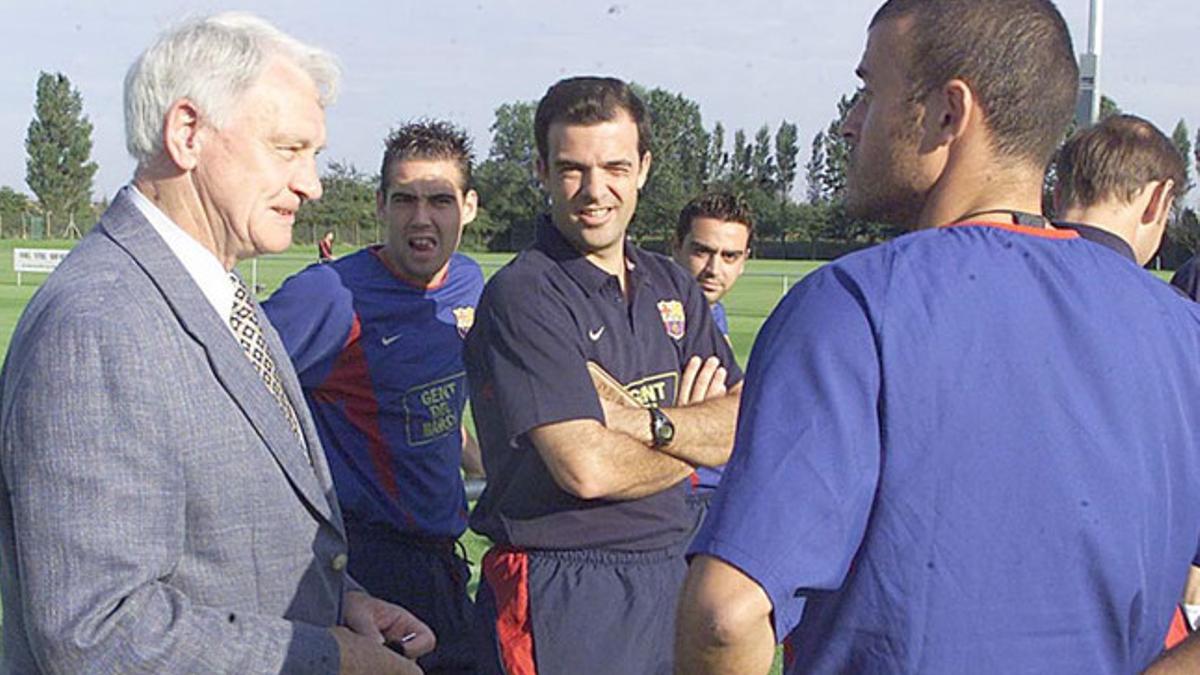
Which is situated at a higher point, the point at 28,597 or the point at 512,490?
the point at 28,597

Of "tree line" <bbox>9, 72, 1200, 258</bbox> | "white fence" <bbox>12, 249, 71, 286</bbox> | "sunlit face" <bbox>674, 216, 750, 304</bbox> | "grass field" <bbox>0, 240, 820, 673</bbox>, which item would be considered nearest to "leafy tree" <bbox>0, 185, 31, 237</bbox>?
"tree line" <bbox>9, 72, 1200, 258</bbox>

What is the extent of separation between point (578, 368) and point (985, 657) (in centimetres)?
191

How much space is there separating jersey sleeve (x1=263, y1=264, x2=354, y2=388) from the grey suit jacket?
2209 millimetres

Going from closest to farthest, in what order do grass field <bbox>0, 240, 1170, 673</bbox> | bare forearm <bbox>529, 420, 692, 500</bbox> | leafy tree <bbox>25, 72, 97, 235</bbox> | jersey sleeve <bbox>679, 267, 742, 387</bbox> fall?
bare forearm <bbox>529, 420, 692, 500</bbox> → jersey sleeve <bbox>679, 267, 742, 387</bbox> → grass field <bbox>0, 240, 1170, 673</bbox> → leafy tree <bbox>25, 72, 97, 235</bbox>

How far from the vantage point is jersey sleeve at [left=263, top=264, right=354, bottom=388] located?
185 inches

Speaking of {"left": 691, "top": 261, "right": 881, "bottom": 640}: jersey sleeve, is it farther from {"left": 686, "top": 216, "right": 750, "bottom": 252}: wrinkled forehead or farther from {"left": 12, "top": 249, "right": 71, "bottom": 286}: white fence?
{"left": 12, "top": 249, "right": 71, "bottom": 286}: white fence

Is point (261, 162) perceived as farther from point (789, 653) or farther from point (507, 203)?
point (507, 203)

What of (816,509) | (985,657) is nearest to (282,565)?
(816,509)

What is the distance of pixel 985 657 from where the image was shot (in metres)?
1.90

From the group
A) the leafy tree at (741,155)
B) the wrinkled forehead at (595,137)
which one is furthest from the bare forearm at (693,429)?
the leafy tree at (741,155)

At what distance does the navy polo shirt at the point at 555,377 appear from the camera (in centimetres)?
364

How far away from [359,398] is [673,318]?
4.11 feet

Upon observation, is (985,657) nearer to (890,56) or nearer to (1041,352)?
(1041,352)

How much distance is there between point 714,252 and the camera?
20.7ft
